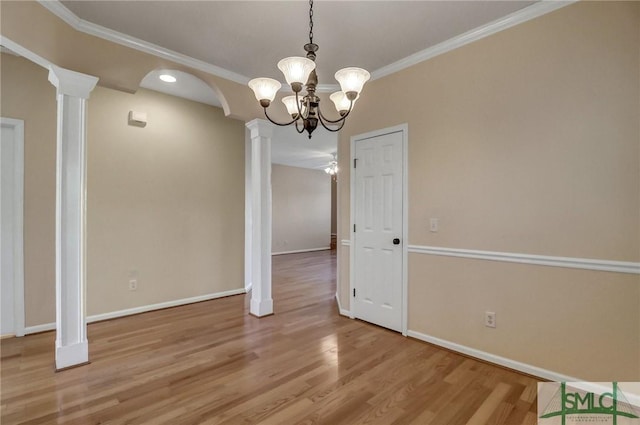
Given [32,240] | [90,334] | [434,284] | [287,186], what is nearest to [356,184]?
[434,284]

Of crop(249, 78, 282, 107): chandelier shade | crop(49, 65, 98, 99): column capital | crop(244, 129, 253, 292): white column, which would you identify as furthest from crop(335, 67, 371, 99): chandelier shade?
crop(244, 129, 253, 292): white column

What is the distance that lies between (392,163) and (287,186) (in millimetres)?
5963

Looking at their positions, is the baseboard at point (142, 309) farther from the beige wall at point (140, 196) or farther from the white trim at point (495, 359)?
the white trim at point (495, 359)

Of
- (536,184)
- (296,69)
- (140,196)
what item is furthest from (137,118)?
(536,184)

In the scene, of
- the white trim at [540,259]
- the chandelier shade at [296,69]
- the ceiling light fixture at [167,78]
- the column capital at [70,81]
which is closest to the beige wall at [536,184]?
the white trim at [540,259]

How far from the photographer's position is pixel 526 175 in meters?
2.32

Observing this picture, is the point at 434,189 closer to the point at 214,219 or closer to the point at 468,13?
the point at 468,13

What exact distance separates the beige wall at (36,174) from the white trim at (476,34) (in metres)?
3.42

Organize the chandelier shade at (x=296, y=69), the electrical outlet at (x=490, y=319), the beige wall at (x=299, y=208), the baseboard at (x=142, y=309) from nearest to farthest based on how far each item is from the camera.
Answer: the chandelier shade at (x=296, y=69) < the electrical outlet at (x=490, y=319) < the baseboard at (x=142, y=309) < the beige wall at (x=299, y=208)

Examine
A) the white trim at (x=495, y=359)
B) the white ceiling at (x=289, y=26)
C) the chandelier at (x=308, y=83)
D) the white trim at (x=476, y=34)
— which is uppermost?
the white ceiling at (x=289, y=26)

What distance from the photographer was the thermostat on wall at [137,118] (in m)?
3.55

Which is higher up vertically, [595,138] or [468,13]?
[468,13]

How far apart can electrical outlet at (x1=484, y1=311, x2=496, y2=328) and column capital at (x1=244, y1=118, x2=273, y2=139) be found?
291 centimetres

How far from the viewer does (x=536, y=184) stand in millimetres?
2275
